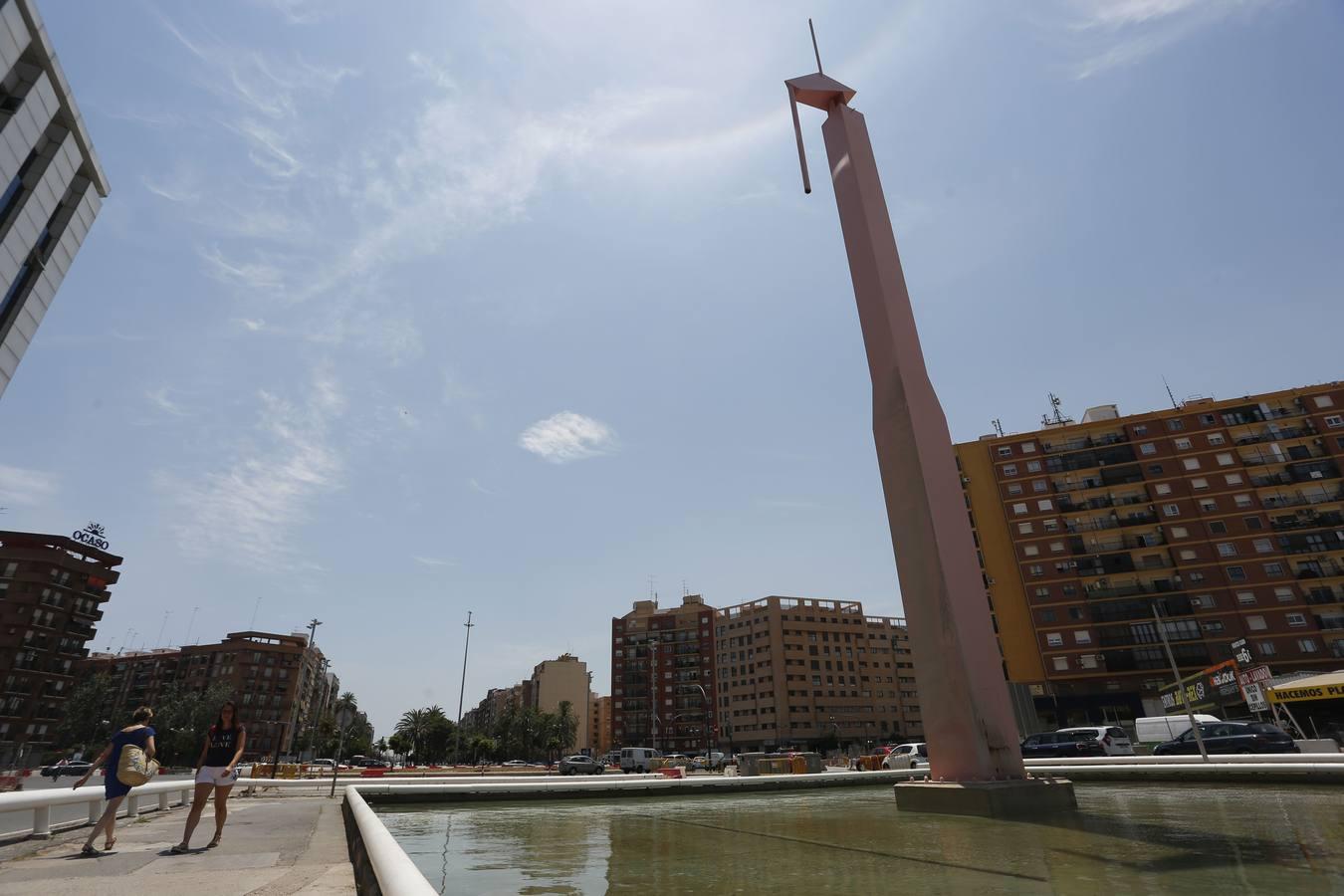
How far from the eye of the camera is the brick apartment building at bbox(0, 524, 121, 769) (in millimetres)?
65812

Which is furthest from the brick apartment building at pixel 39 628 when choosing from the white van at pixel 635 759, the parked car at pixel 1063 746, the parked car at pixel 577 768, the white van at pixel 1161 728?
the white van at pixel 1161 728

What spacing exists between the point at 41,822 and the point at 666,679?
103189mm

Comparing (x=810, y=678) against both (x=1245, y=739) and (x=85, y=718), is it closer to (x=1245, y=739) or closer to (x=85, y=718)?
(x=1245, y=739)

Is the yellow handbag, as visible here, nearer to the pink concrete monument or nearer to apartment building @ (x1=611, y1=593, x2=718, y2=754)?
the pink concrete monument

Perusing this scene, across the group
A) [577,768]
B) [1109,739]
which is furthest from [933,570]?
[577,768]

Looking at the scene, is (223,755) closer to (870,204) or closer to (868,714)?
(870,204)

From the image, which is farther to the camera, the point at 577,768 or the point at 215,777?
the point at 577,768

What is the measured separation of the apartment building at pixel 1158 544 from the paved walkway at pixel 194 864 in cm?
6317

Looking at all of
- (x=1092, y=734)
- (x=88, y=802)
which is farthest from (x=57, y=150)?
(x=1092, y=734)

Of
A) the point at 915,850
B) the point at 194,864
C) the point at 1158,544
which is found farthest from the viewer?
the point at 1158,544

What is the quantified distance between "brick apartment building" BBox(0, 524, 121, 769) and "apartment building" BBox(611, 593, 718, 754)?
69.0 metres

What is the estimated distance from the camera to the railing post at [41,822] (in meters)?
7.26

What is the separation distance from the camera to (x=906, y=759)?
87.2 feet

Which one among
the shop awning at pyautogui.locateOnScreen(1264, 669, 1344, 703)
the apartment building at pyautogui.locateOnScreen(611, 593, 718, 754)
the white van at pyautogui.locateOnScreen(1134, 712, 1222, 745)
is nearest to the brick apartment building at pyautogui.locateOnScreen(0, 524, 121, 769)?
the apartment building at pyautogui.locateOnScreen(611, 593, 718, 754)
